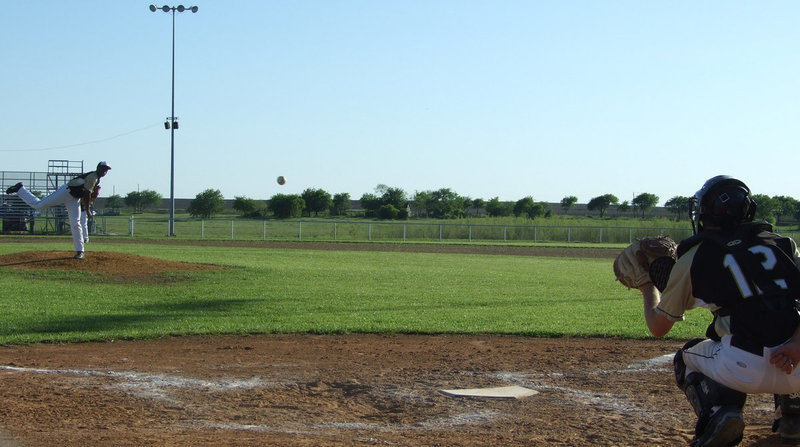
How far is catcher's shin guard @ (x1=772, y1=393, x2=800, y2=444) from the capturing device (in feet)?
15.8

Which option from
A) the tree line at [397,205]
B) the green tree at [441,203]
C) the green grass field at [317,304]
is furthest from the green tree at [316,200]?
the green grass field at [317,304]

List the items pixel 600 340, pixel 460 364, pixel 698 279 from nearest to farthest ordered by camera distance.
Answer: pixel 698 279 → pixel 460 364 → pixel 600 340

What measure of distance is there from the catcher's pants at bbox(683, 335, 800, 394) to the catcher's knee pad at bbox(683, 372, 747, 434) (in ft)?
0.13

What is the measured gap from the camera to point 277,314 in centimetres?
1183

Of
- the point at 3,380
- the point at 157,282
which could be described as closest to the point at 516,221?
the point at 157,282

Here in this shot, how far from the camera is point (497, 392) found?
21.5ft

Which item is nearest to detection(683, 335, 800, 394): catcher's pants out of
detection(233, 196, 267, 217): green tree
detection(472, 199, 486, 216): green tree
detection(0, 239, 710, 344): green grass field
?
detection(0, 239, 710, 344): green grass field

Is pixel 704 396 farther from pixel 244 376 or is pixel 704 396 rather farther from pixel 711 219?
pixel 244 376

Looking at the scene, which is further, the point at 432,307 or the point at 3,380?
the point at 432,307

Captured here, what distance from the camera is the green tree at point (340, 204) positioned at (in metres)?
86.4

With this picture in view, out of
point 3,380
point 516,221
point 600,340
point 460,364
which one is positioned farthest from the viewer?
point 516,221

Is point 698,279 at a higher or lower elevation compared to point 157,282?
higher

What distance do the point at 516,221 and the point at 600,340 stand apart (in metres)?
47.2

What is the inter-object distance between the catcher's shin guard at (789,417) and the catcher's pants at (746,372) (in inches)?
22.0
